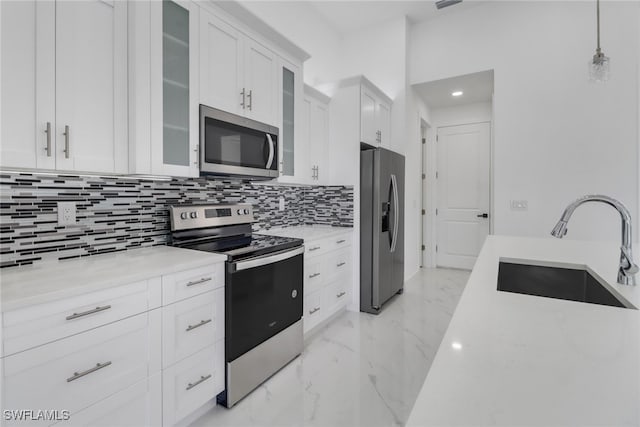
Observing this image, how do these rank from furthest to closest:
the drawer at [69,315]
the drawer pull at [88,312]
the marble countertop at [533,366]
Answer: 1. the drawer pull at [88,312]
2. the drawer at [69,315]
3. the marble countertop at [533,366]

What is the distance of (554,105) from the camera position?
3477mm

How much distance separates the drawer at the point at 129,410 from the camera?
4.01 ft

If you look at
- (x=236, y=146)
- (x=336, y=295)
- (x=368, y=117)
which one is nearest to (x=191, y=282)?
(x=236, y=146)

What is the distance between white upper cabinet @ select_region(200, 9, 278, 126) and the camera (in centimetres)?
192

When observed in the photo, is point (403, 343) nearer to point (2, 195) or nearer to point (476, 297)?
point (476, 297)

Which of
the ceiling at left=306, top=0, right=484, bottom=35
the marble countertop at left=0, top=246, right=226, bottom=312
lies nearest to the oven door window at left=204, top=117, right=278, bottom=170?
the marble countertop at left=0, top=246, right=226, bottom=312

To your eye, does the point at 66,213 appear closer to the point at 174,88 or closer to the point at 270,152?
the point at 174,88

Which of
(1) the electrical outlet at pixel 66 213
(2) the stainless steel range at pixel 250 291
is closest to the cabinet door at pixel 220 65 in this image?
(2) the stainless steel range at pixel 250 291

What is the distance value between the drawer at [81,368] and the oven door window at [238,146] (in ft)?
3.36

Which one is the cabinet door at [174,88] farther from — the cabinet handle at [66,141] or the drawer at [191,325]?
the drawer at [191,325]

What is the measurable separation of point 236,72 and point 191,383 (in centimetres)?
183

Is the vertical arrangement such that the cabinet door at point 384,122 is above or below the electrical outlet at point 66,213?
above

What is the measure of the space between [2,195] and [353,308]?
110 inches

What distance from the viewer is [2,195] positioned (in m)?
1.42
